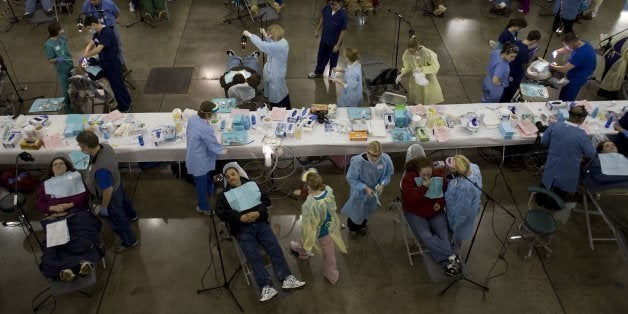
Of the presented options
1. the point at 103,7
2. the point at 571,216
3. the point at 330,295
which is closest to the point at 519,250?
the point at 571,216

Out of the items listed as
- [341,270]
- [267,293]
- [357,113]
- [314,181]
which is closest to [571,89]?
[357,113]

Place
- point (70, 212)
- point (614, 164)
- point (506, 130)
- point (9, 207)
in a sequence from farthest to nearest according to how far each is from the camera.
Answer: point (506, 130) → point (9, 207) → point (614, 164) → point (70, 212)

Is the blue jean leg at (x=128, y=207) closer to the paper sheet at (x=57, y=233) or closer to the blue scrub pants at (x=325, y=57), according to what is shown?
the paper sheet at (x=57, y=233)

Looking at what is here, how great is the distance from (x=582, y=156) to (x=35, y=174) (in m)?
6.94

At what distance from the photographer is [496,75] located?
20.2 feet

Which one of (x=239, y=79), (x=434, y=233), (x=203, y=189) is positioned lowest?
(x=203, y=189)

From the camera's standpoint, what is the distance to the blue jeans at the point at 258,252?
14.1 ft

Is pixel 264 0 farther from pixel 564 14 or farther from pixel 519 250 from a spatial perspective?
pixel 519 250

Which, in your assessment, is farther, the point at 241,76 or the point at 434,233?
the point at 241,76

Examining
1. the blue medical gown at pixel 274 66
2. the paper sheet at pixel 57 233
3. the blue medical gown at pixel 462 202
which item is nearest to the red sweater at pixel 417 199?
the blue medical gown at pixel 462 202

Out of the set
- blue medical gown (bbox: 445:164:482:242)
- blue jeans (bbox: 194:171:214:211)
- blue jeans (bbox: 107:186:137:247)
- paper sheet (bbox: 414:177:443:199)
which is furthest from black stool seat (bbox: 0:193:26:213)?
blue medical gown (bbox: 445:164:482:242)

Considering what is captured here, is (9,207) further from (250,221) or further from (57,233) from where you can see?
(250,221)

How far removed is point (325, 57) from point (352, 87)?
2.00 metres

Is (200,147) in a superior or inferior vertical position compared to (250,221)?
superior
